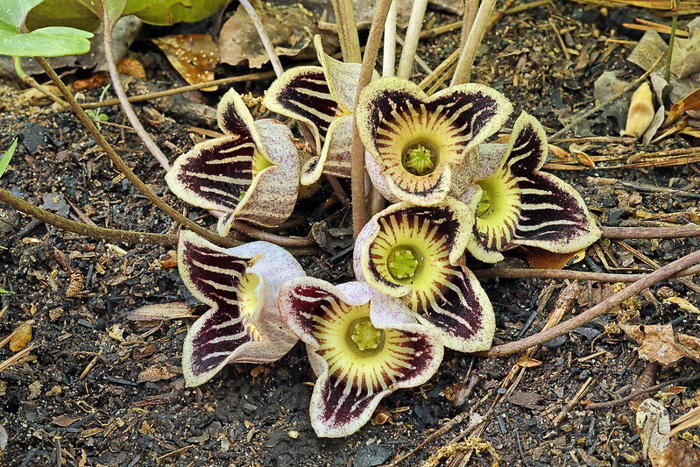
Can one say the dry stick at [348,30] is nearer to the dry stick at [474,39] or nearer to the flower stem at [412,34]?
the flower stem at [412,34]

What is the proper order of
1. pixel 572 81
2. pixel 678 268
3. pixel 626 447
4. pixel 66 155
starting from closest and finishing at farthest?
pixel 626 447 < pixel 678 268 < pixel 66 155 < pixel 572 81

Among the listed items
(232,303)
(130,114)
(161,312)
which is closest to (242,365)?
(232,303)

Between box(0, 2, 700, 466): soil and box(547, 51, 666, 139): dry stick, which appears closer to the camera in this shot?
box(0, 2, 700, 466): soil

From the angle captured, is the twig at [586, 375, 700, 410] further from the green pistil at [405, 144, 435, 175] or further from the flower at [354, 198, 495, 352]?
the green pistil at [405, 144, 435, 175]

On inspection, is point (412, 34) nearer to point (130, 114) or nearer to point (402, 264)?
point (402, 264)

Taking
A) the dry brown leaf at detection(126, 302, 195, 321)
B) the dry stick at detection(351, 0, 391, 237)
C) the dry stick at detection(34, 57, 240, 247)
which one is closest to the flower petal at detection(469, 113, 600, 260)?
the dry stick at detection(351, 0, 391, 237)

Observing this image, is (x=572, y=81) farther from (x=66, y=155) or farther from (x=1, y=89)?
(x=1, y=89)

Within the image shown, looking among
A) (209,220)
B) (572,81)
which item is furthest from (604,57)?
(209,220)
